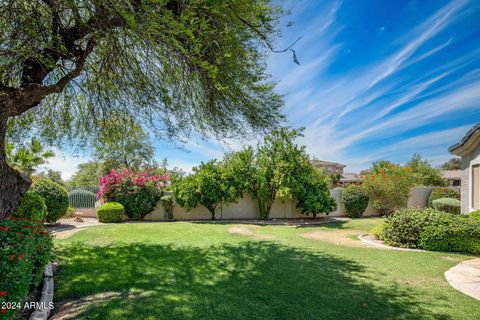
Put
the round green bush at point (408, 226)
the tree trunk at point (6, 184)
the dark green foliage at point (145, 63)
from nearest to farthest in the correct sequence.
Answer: the dark green foliage at point (145, 63)
the tree trunk at point (6, 184)
the round green bush at point (408, 226)

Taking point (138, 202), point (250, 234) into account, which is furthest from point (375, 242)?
point (138, 202)

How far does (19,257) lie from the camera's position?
2926mm

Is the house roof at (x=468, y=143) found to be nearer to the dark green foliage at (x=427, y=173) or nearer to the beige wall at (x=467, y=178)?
the beige wall at (x=467, y=178)

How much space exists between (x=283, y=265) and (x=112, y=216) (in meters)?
11.0

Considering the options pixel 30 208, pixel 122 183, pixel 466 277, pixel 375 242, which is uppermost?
pixel 122 183

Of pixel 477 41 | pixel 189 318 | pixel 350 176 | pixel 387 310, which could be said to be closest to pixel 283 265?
pixel 387 310

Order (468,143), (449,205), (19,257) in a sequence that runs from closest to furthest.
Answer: (19,257) < (468,143) < (449,205)

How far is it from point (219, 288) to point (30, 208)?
758 centimetres

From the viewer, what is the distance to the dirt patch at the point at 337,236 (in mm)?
8625

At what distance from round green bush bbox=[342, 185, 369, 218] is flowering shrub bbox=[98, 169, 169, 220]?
38.4 feet

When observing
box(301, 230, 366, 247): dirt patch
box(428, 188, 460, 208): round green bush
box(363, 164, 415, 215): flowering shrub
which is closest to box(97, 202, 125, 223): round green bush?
box(301, 230, 366, 247): dirt patch

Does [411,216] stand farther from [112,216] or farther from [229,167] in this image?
[112,216]

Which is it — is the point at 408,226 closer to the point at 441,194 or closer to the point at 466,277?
the point at 466,277

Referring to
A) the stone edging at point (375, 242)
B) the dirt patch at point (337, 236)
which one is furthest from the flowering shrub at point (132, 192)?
the stone edging at point (375, 242)
